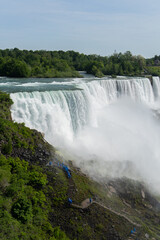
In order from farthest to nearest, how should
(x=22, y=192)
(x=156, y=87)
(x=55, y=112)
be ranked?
(x=156, y=87), (x=55, y=112), (x=22, y=192)

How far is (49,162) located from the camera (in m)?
11.5

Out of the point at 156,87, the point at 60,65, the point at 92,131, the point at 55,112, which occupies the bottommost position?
the point at 92,131

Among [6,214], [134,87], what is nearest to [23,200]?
[6,214]

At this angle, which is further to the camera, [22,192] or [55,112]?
[55,112]

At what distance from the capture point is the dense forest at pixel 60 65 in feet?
107

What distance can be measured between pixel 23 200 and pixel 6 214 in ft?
2.78

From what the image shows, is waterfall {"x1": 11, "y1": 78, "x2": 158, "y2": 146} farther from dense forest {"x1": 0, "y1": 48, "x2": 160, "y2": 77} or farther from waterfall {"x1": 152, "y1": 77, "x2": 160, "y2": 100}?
waterfall {"x1": 152, "y1": 77, "x2": 160, "y2": 100}

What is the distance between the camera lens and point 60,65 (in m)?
40.5

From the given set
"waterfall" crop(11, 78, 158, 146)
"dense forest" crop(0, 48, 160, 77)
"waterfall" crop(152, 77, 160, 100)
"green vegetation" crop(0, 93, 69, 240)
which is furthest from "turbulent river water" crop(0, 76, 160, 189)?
"dense forest" crop(0, 48, 160, 77)

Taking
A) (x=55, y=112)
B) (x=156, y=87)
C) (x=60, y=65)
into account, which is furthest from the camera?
(x=60, y=65)

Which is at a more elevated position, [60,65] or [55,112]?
[60,65]

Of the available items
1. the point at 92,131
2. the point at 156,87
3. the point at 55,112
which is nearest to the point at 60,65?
the point at 156,87

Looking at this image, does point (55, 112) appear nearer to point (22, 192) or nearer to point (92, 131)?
point (92, 131)

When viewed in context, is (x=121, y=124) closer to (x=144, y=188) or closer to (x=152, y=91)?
(x=144, y=188)
